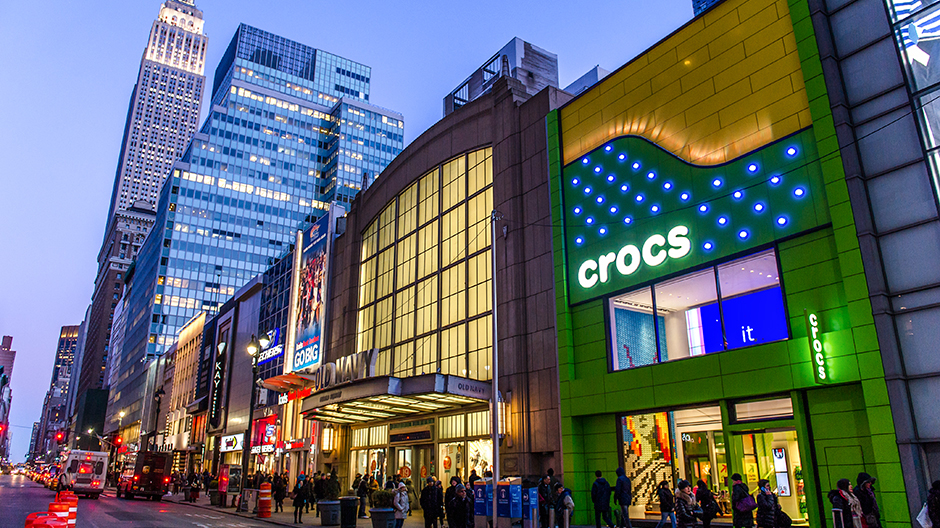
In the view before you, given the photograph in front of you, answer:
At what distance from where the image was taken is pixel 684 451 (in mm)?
20734

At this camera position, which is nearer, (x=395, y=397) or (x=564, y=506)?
(x=564, y=506)

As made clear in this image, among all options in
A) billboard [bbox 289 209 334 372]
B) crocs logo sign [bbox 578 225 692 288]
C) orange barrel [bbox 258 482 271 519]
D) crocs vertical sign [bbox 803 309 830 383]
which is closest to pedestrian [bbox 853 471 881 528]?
crocs vertical sign [bbox 803 309 830 383]

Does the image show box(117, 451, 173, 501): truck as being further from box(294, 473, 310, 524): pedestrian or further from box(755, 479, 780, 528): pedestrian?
box(755, 479, 780, 528): pedestrian

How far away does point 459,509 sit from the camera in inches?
754

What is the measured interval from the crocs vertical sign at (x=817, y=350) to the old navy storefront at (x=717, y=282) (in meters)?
0.06

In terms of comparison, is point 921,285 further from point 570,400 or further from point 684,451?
point 570,400

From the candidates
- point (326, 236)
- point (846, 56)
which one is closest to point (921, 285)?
point (846, 56)

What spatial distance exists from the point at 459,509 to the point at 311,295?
31.8 m

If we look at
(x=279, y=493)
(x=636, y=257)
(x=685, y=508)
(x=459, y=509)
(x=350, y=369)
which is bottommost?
(x=279, y=493)

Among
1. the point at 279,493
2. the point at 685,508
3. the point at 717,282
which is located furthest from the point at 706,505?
the point at 279,493

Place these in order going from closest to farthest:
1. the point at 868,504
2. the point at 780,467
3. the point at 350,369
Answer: the point at 868,504, the point at 780,467, the point at 350,369

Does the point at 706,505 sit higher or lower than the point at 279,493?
higher

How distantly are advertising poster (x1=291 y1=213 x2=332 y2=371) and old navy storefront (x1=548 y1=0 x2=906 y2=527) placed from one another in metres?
24.7

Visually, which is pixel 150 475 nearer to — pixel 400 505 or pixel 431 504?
pixel 431 504
